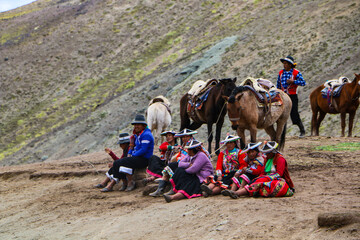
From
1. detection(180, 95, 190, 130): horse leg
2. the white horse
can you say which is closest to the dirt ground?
detection(180, 95, 190, 130): horse leg

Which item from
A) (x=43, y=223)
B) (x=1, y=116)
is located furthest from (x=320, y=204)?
(x=1, y=116)

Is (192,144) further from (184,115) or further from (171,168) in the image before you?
(184,115)

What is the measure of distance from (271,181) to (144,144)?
3.71 meters

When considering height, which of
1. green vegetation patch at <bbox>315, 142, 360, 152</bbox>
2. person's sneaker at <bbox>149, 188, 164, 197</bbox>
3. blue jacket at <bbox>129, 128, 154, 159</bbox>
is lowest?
green vegetation patch at <bbox>315, 142, 360, 152</bbox>

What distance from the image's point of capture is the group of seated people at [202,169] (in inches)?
340

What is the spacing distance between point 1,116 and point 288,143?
30.5 meters

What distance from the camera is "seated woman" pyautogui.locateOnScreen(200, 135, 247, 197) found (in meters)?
9.29

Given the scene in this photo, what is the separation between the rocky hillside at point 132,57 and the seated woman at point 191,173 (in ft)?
39.1

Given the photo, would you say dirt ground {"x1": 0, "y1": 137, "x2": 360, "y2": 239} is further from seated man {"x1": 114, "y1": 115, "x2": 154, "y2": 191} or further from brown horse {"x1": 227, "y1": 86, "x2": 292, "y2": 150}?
brown horse {"x1": 227, "y1": 86, "x2": 292, "y2": 150}

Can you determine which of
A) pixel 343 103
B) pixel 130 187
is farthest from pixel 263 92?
→ pixel 343 103

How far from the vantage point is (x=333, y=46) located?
27594 millimetres

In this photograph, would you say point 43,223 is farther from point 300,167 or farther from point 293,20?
point 293,20

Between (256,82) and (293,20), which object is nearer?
→ (256,82)

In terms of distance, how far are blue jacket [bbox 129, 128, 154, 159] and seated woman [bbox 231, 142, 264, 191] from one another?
A: 282cm
